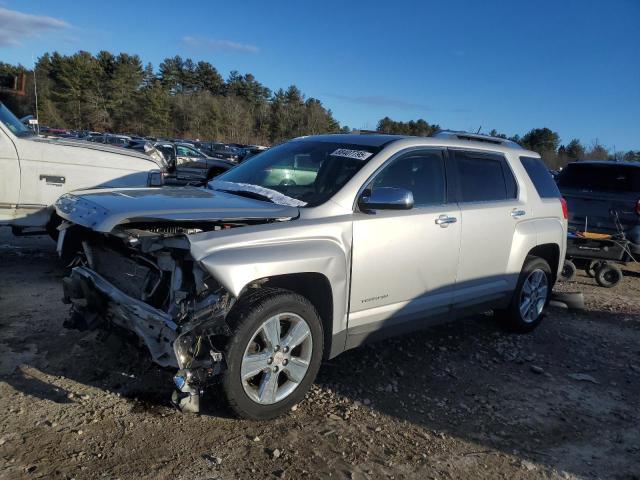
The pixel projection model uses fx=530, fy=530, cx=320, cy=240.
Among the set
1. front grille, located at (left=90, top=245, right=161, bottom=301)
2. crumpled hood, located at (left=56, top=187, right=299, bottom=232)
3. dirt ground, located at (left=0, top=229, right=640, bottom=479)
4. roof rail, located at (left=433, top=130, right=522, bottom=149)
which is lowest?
dirt ground, located at (left=0, top=229, right=640, bottom=479)

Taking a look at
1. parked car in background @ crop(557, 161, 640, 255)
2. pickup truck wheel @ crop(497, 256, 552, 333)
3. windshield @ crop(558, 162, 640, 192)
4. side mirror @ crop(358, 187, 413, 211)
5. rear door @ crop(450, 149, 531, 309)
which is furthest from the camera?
windshield @ crop(558, 162, 640, 192)

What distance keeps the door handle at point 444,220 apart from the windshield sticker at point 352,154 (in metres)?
0.80

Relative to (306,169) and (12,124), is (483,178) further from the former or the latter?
(12,124)

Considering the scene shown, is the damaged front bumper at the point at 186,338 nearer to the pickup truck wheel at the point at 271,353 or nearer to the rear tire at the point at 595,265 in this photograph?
the pickup truck wheel at the point at 271,353

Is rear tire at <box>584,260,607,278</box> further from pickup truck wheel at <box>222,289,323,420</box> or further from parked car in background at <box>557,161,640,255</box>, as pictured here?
pickup truck wheel at <box>222,289,323,420</box>

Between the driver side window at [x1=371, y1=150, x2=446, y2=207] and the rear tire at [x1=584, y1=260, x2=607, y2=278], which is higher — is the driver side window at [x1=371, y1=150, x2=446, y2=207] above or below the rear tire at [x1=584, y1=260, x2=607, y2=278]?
above

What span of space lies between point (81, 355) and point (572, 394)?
3.98 meters

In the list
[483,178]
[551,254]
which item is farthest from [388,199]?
[551,254]

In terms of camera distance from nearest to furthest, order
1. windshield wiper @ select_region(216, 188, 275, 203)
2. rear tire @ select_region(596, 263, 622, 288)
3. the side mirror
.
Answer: the side mirror → windshield wiper @ select_region(216, 188, 275, 203) → rear tire @ select_region(596, 263, 622, 288)

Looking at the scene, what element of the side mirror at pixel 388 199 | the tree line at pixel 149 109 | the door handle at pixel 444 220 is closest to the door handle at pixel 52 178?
the side mirror at pixel 388 199

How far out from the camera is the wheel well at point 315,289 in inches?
138

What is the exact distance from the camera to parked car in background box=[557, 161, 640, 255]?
859cm

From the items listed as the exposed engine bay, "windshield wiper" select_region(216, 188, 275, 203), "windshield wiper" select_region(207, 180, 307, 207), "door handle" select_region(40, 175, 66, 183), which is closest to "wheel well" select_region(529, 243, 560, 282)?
"windshield wiper" select_region(207, 180, 307, 207)

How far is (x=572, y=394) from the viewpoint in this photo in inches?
171
